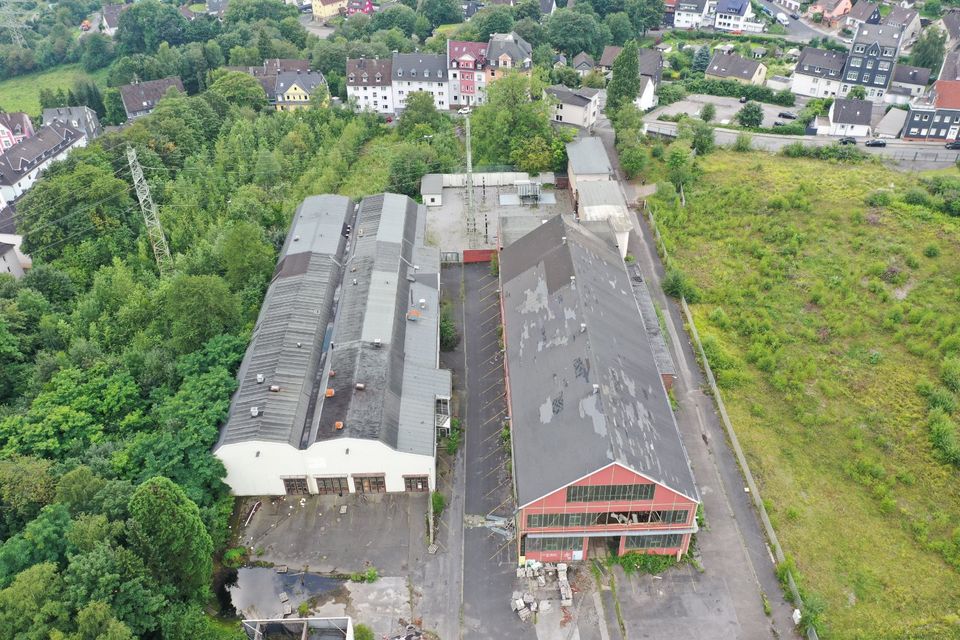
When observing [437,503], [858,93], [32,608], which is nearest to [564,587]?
[437,503]

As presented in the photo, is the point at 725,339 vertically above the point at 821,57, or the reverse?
the point at 821,57

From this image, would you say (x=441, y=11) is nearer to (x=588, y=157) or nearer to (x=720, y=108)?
(x=720, y=108)

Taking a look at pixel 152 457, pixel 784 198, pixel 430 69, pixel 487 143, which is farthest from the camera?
pixel 430 69

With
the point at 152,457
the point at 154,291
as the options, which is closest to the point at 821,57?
the point at 154,291

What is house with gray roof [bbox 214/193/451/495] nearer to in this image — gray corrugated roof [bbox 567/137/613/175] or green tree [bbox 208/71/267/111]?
gray corrugated roof [bbox 567/137/613/175]

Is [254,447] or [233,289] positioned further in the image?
[233,289]

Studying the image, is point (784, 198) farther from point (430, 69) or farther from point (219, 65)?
point (219, 65)

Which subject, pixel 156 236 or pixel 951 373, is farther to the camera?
pixel 156 236
